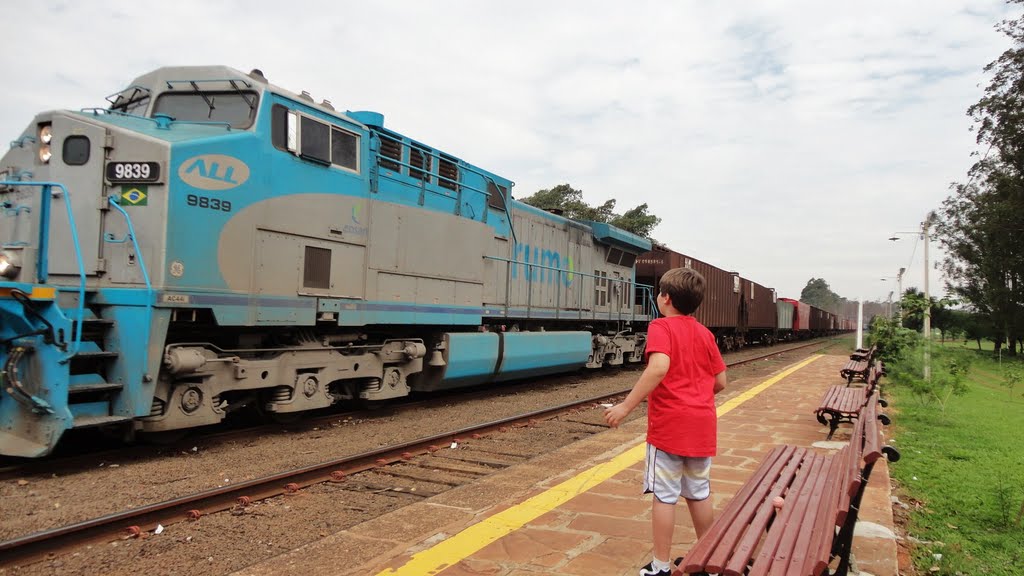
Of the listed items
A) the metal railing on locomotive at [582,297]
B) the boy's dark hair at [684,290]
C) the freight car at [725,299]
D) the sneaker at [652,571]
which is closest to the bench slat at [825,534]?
the sneaker at [652,571]

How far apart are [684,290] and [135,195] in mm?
4940

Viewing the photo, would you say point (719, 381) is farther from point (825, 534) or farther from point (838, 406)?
point (838, 406)

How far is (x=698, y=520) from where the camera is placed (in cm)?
319

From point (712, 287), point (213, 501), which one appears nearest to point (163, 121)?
point (213, 501)

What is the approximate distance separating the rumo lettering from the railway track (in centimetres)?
480

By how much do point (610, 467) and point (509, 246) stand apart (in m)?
6.29

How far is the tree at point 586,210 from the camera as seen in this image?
148ft

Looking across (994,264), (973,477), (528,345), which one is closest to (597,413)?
(528,345)

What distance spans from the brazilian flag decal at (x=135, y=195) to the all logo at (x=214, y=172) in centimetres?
35

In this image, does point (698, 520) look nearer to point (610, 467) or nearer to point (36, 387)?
point (610, 467)

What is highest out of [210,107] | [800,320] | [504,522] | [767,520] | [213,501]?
[210,107]

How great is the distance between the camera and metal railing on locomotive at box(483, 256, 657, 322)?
11.3 metres

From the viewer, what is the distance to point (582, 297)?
13.8 metres

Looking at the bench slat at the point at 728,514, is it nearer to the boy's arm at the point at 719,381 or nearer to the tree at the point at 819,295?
the boy's arm at the point at 719,381
